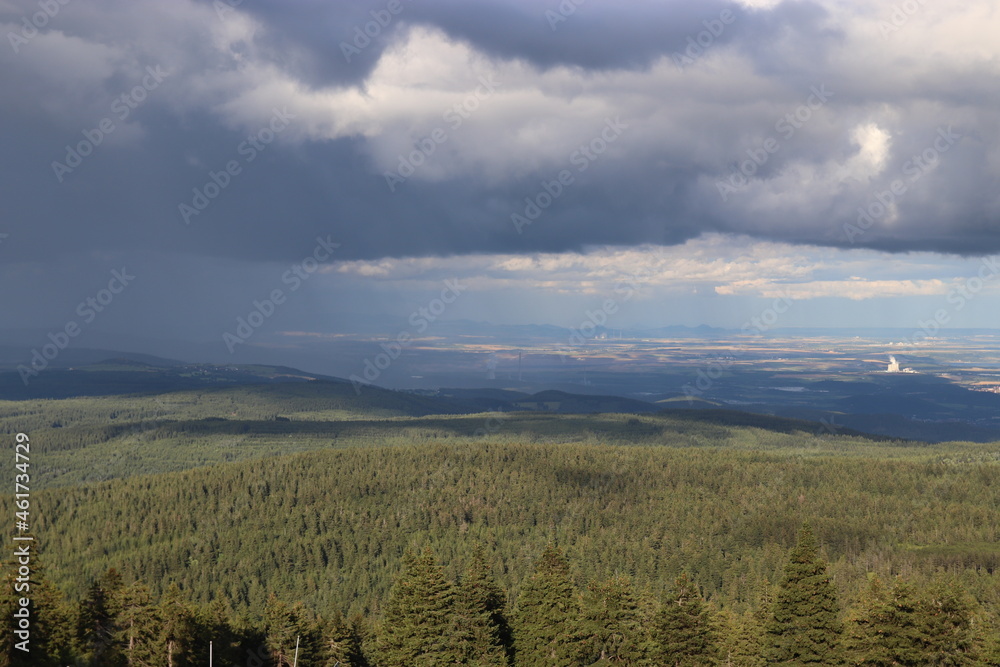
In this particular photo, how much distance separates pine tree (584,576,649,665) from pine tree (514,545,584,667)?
52.0 inches

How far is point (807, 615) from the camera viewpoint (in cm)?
5322

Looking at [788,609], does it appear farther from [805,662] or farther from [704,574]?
[704,574]

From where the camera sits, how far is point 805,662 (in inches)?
2079

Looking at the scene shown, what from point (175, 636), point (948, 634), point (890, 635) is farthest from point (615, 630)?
point (175, 636)

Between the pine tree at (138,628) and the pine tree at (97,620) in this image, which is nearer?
the pine tree at (138,628)

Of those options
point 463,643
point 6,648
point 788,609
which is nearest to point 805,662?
point 788,609

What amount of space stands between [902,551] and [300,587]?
133 metres

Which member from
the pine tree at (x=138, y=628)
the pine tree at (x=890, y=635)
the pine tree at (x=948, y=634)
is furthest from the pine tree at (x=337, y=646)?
the pine tree at (x=948, y=634)

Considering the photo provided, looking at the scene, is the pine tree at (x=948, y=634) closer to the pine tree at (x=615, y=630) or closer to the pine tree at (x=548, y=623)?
the pine tree at (x=615, y=630)

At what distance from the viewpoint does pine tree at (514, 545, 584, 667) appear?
60.9 m

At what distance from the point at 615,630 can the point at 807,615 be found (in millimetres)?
13922

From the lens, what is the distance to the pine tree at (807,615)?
52562 millimetres

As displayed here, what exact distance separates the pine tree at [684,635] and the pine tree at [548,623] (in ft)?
22.4

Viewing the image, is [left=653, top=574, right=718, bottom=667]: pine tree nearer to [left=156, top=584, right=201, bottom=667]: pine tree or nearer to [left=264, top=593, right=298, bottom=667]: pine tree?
[left=264, top=593, right=298, bottom=667]: pine tree
